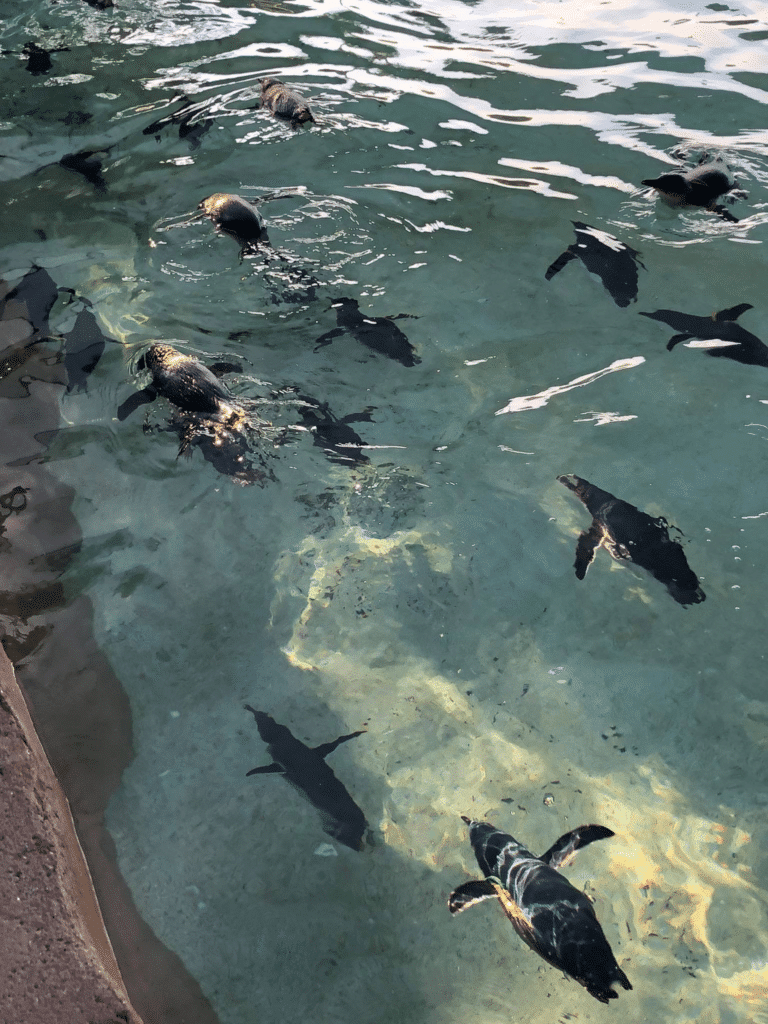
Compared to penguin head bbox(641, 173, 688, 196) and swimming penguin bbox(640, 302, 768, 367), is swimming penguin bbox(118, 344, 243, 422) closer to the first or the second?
swimming penguin bbox(640, 302, 768, 367)

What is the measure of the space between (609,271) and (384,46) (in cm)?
Result: 591

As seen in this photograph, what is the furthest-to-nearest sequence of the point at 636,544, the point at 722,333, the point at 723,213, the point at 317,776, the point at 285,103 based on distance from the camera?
the point at 285,103 < the point at 723,213 < the point at 722,333 < the point at 636,544 < the point at 317,776

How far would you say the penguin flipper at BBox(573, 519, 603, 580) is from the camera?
481cm

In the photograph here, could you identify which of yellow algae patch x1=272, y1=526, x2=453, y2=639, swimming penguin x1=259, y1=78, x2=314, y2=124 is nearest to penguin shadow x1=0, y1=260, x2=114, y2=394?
yellow algae patch x1=272, y1=526, x2=453, y2=639

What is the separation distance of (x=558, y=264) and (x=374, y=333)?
1.75 meters

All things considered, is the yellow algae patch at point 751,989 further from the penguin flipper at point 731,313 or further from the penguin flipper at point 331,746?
the penguin flipper at point 731,313

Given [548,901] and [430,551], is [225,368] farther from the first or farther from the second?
[548,901]

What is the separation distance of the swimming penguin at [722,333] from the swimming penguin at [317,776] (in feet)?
12.8

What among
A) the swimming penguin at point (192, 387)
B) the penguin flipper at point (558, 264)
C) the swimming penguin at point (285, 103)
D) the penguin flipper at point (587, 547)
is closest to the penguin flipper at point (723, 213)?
the penguin flipper at point (558, 264)

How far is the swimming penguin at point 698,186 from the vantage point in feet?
22.8

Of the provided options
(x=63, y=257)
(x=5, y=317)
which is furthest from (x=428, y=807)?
(x=63, y=257)

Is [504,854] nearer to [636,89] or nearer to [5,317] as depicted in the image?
[5,317]

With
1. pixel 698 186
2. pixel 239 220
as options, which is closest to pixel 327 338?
pixel 239 220

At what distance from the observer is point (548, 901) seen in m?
3.31
